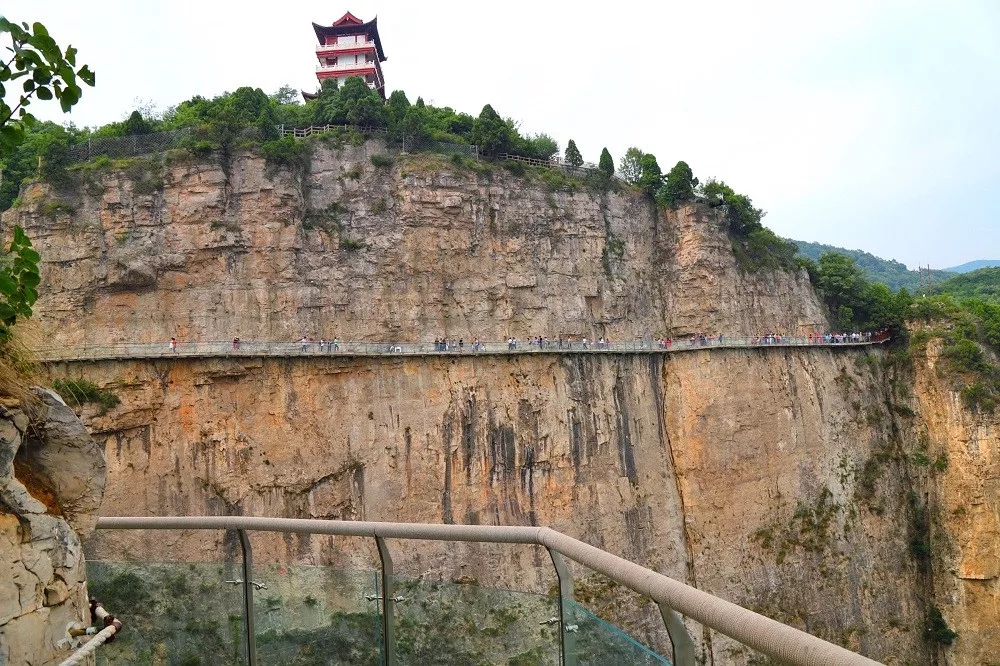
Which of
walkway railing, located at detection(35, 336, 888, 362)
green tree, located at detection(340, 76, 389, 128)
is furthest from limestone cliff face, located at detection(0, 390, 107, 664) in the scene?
green tree, located at detection(340, 76, 389, 128)

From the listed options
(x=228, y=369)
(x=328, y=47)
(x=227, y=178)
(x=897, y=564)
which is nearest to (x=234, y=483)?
(x=228, y=369)

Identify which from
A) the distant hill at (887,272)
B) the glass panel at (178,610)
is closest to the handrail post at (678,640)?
the glass panel at (178,610)

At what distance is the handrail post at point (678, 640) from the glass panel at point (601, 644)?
85 mm

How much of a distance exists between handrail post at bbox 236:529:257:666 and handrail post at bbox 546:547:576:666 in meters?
1.96

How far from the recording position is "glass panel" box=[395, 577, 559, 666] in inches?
141

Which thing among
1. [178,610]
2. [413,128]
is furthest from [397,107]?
[178,610]

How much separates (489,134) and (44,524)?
86.6 ft

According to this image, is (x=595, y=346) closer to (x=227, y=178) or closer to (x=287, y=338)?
(x=287, y=338)

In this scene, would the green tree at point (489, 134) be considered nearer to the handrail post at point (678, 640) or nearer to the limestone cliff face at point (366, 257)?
the limestone cliff face at point (366, 257)

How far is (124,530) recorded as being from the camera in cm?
464

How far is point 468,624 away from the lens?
388 centimetres

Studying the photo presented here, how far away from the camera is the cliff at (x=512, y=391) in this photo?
882 inches

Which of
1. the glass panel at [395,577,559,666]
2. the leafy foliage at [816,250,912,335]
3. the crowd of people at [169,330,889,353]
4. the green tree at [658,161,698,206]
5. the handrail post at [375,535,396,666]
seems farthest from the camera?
the leafy foliage at [816,250,912,335]

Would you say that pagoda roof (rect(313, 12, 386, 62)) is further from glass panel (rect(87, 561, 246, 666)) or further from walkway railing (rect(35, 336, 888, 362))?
glass panel (rect(87, 561, 246, 666))
